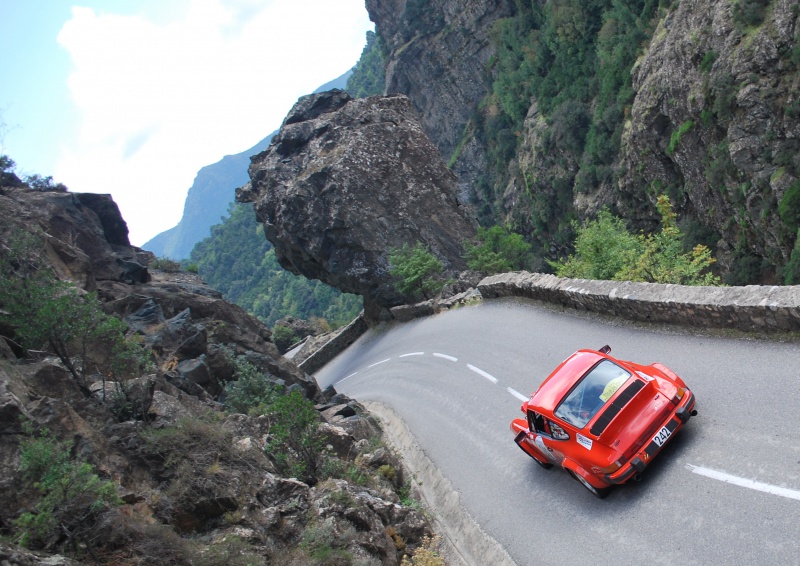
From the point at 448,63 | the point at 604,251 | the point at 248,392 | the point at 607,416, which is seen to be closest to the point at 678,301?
the point at 607,416

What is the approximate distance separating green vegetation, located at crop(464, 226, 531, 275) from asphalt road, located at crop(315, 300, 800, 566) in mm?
14121

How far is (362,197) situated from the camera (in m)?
32.6

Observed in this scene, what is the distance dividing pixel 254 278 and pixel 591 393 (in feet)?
476

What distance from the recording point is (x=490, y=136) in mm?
91625

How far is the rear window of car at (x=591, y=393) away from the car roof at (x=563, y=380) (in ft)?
0.30

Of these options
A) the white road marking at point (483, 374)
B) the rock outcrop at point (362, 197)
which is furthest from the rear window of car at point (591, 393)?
the rock outcrop at point (362, 197)

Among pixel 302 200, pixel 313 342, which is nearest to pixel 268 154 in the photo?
pixel 302 200

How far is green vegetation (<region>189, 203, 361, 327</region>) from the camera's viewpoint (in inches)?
4696

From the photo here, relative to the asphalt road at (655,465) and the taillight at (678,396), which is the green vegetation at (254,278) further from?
the taillight at (678,396)

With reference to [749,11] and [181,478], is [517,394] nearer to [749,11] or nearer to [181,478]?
[181,478]

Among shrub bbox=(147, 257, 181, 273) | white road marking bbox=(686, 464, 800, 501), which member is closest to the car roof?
white road marking bbox=(686, 464, 800, 501)

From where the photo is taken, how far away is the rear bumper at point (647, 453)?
756 centimetres

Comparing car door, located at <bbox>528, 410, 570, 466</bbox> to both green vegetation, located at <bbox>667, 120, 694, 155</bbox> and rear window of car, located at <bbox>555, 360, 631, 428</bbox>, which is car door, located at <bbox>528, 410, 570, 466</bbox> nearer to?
rear window of car, located at <bbox>555, 360, 631, 428</bbox>

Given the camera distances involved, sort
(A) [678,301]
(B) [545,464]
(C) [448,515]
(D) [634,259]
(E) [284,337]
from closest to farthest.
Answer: (B) [545,464] → (C) [448,515] → (A) [678,301] → (D) [634,259] → (E) [284,337]
